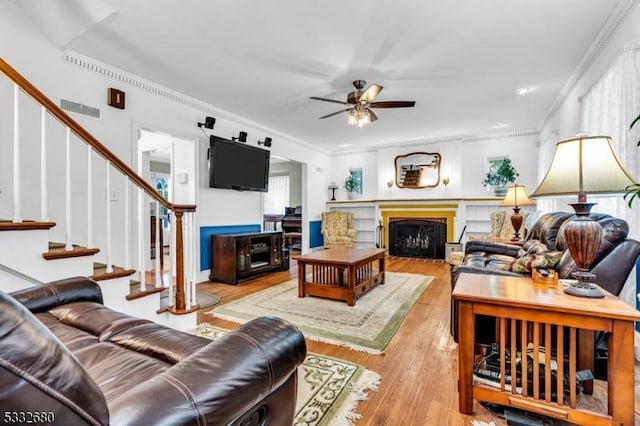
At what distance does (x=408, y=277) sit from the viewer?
4.59 metres

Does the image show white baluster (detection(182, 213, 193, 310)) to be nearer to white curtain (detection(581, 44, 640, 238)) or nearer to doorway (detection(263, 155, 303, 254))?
white curtain (detection(581, 44, 640, 238))

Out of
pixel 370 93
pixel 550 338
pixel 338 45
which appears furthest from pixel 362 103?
pixel 550 338

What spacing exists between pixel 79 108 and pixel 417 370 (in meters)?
3.84

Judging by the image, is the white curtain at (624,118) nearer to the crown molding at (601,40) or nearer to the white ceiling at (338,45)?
the crown molding at (601,40)

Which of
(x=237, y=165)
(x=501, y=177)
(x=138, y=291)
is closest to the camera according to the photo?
(x=138, y=291)

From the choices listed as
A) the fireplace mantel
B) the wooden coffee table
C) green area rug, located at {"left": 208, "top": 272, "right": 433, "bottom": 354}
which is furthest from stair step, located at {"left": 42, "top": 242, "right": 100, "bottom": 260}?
the fireplace mantel

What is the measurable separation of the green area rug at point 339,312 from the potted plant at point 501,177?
10.2 feet

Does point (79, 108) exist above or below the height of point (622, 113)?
above

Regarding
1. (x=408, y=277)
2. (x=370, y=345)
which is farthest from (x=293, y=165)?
(x=370, y=345)

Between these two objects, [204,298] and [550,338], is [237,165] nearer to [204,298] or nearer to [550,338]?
[204,298]

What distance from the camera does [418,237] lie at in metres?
6.69

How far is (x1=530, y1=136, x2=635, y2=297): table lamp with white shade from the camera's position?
4.58 ft

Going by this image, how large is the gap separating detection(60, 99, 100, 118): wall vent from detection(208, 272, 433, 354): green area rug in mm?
2378

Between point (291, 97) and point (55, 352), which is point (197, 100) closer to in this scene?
point (291, 97)
